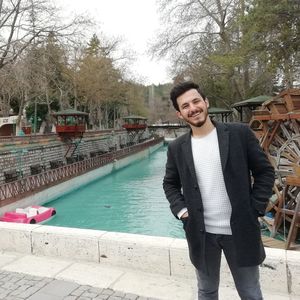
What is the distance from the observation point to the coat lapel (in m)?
2.24

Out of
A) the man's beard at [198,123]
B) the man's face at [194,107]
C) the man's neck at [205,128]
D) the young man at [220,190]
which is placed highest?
the man's face at [194,107]

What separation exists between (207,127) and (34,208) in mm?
13372

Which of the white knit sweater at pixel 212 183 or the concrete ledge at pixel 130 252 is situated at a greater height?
the white knit sweater at pixel 212 183

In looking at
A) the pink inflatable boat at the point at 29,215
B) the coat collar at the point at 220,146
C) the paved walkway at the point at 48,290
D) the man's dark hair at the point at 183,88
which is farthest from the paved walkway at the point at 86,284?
the pink inflatable boat at the point at 29,215

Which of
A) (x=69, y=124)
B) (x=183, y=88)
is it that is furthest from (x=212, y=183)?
(x=69, y=124)

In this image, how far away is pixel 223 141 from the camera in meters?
2.27

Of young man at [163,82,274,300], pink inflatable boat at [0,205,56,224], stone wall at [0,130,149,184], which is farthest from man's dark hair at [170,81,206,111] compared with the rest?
stone wall at [0,130,149,184]

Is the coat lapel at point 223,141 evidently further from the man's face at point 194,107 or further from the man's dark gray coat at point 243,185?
the man's face at point 194,107

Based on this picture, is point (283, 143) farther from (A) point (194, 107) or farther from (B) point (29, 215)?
(B) point (29, 215)

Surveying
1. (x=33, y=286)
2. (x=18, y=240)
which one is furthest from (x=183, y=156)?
(x=18, y=240)

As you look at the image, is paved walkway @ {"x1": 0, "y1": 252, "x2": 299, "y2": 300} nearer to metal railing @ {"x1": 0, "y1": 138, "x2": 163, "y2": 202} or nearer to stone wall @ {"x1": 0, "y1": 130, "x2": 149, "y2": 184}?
metal railing @ {"x1": 0, "y1": 138, "x2": 163, "y2": 202}

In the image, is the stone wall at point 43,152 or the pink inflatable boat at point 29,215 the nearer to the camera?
the pink inflatable boat at point 29,215

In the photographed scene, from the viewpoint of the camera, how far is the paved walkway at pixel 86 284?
A: 3.38 meters

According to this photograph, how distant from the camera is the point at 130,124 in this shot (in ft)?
136
